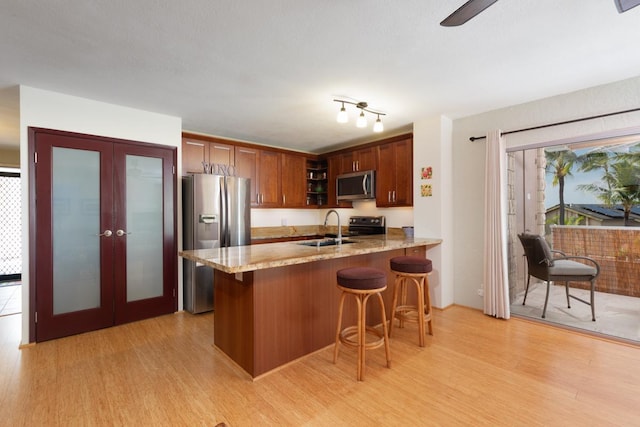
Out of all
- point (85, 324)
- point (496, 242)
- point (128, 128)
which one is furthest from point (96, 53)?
point (496, 242)

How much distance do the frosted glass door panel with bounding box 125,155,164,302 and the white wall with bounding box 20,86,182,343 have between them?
0.26 meters

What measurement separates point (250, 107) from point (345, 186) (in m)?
2.11

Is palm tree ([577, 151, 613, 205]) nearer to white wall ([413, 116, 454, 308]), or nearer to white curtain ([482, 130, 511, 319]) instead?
white curtain ([482, 130, 511, 319])

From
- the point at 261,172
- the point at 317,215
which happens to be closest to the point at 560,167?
the point at 317,215

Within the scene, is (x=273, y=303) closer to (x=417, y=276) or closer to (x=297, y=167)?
(x=417, y=276)

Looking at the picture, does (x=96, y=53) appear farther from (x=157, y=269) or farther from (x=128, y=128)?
(x=157, y=269)

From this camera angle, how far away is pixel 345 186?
4.89 metres

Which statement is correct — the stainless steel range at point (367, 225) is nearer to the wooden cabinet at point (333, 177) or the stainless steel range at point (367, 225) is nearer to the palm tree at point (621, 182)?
the wooden cabinet at point (333, 177)

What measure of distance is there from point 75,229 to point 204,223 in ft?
4.21

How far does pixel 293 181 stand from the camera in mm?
5203

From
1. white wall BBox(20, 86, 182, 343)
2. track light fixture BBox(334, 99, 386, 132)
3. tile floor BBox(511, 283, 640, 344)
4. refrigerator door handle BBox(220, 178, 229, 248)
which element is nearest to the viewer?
white wall BBox(20, 86, 182, 343)

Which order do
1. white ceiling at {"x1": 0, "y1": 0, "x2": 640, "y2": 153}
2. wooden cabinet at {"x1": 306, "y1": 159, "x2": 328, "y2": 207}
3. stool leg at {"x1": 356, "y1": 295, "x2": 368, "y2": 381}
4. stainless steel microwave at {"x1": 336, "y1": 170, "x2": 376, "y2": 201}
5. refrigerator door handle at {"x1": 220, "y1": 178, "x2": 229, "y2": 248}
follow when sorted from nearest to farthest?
white ceiling at {"x1": 0, "y1": 0, "x2": 640, "y2": 153} → stool leg at {"x1": 356, "y1": 295, "x2": 368, "y2": 381} → refrigerator door handle at {"x1": 220, "y1": 178, "x2": 229, "y2": 248} → stainless steel microwave at {"x1": 336, "y1": 170, "x2": 376, "y2": 201} → wooden cabinet at {"x1": 306, "y1": 159, "x2": 328, "y2": 207}

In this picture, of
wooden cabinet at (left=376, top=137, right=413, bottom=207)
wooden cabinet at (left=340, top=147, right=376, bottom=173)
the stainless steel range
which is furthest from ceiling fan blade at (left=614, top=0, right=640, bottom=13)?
the stainless steel range

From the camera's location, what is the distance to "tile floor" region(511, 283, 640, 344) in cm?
305
